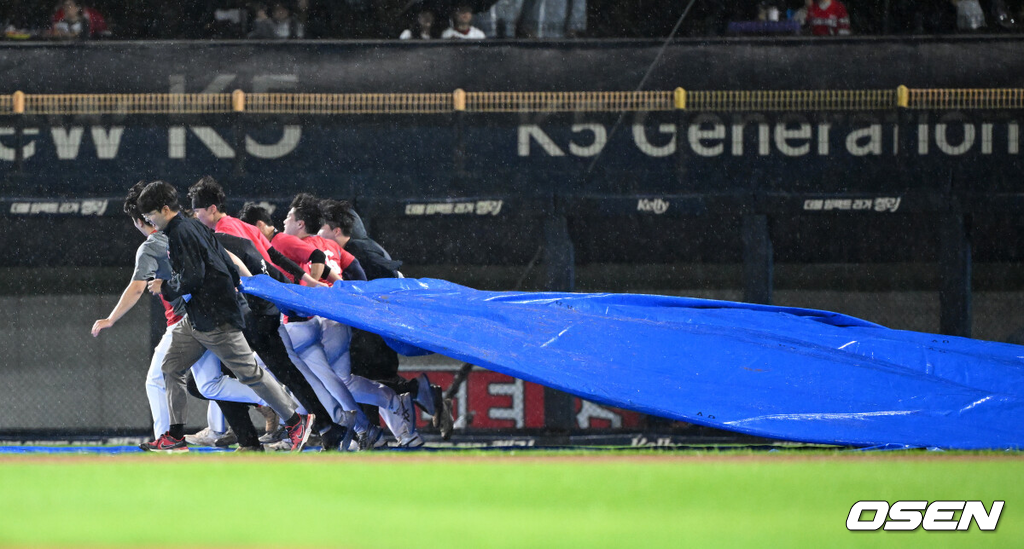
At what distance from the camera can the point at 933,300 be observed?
12.1m

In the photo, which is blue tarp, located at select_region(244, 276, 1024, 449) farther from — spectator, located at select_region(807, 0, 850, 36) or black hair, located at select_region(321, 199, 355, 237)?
spectator, located at select_region(807, 0, 850, 36)

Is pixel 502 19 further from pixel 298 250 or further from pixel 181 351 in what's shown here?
pixel 181 351

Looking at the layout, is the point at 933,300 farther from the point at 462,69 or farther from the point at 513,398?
the point at 462,69

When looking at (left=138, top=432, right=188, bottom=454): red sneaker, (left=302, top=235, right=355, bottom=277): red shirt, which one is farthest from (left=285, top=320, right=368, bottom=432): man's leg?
(left=138, top=432, right=188, bottom=454): red sneaker

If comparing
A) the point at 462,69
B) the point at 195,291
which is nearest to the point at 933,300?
the point at 462,69

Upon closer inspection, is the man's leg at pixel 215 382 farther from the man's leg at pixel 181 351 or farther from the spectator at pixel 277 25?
the spectator at pixel 277 25

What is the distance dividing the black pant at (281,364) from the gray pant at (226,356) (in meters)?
0.17

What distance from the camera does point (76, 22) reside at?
13.8m

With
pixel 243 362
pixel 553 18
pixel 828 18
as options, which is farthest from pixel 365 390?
pixel 828 18

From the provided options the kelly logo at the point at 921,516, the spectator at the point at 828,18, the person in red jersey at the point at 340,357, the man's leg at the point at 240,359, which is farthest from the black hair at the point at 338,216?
the spectator at the point at 828,18

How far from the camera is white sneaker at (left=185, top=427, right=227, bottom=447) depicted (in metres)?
8.09

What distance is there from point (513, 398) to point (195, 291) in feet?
16.3

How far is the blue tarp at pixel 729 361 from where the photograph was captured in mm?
6680

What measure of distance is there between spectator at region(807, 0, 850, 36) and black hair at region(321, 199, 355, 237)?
7.27 metres
